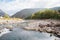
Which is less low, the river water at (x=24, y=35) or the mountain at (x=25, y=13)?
the mountain at (x=25, y=13)

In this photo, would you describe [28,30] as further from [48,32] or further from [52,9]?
[52,9]

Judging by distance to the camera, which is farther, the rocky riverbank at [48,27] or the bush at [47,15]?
the bush at [47,15]

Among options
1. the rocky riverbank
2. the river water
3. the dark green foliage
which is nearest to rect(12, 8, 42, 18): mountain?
the dark green foliage

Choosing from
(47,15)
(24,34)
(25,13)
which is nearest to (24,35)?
(24,34)

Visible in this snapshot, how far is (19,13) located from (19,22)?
46 cm

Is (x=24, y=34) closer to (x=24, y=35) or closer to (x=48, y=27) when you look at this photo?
(x=24, y=35)

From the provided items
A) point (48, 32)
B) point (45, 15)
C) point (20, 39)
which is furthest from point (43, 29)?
point (45, 15)

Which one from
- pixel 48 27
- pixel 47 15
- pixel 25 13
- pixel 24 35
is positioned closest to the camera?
pixel 24 35

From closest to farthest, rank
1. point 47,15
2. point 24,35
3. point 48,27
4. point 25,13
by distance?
point 24,35, point 48,27, point 47,15, point 25,13

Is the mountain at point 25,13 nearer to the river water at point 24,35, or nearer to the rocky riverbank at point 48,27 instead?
the rocky riverbank at point 48,27

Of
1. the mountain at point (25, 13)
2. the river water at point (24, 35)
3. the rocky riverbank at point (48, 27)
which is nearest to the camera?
the river water at point (24, 35)

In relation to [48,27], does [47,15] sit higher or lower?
higher

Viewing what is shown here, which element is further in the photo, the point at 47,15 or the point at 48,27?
the point at 47,15

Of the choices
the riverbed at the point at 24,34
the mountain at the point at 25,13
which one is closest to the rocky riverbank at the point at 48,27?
the riverbed at the point at 24,34
